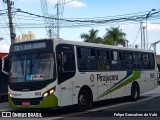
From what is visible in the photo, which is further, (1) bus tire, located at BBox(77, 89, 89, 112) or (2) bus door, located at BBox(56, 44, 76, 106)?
(1) bus tire, located at BBox(77, 89, 89, 112)

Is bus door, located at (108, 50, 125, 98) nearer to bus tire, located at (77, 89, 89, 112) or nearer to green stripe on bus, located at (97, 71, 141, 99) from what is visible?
green stripe on bus, located at (97, 71, 141, 99)

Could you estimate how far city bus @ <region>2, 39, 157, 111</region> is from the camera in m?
14.3

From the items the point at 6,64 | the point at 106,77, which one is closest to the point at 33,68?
the point at 6,64

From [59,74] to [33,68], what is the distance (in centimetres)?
102

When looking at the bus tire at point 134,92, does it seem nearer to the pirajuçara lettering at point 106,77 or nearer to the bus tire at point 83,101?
the pirajuçara lettering at point 106,77

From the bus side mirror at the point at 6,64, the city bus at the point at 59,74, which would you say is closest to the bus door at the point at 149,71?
the city bus at the point at 59,74

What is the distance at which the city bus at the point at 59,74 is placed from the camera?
1430 cm

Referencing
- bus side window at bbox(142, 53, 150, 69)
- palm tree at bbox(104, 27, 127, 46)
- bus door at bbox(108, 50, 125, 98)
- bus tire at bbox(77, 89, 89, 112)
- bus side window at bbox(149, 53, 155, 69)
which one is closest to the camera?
bus tire at bbox(77, 89, 89, 112)

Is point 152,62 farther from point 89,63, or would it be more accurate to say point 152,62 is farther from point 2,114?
point 2,114

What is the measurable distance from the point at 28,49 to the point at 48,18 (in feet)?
47.1

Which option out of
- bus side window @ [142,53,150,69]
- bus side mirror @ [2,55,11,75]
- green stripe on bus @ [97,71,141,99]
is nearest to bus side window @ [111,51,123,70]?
green stripe on bus @ [97,71,141,99]

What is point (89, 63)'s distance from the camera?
1678 centimetres

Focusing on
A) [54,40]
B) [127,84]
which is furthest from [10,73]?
[127,84]

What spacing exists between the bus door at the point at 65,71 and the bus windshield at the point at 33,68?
38cm
